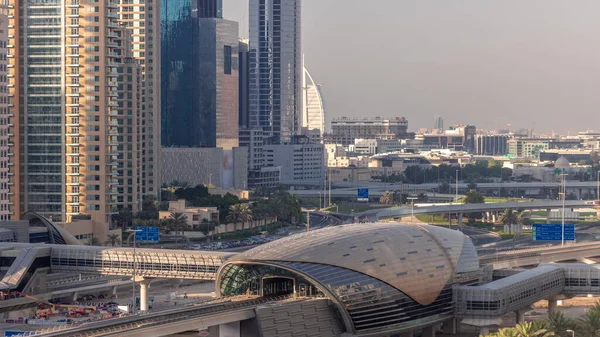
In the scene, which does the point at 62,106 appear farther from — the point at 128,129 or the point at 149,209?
the point at 149,209

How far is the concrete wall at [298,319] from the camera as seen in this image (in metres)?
78.9

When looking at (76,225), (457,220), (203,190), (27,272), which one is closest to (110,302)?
(27,272)

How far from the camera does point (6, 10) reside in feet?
447

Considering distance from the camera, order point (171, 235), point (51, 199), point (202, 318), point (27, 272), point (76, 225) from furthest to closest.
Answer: point (171, 235) → point (51, 199) → point (76, 225) → point (27, 272) → point (202, 318)

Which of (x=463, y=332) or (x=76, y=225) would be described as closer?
(x=463, y=332)

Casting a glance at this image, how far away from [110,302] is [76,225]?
28.5 m

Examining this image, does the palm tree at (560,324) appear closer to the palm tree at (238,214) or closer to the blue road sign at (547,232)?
the blue road sign at (547,232)

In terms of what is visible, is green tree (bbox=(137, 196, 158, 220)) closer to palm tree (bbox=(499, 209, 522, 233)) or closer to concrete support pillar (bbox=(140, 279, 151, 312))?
palm tree (bbox=(499, 209, 522, 233))

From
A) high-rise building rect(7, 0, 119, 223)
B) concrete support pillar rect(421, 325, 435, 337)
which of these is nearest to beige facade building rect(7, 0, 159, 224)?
high-rise building rect(7, 0, 119, 223)

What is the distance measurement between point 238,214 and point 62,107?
30918 millimetres

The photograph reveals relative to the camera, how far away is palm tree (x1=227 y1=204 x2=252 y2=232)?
168875 mm

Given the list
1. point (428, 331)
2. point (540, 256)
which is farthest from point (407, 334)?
point (540, 256)

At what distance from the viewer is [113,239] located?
451 feet

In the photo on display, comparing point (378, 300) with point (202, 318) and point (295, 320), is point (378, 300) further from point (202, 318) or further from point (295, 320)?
point (202, 318)
